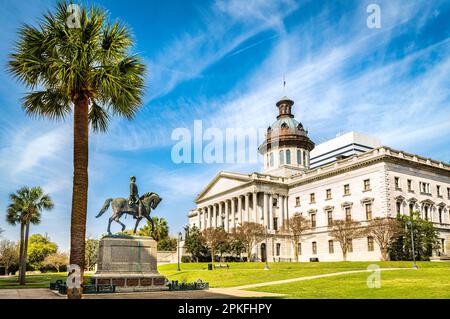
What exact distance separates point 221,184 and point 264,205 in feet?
46.7

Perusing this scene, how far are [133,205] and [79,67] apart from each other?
11.6 meters

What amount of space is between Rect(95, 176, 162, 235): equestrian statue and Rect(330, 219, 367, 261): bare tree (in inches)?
1666

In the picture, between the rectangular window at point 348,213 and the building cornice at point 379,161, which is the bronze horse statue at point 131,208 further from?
the rectangular window at point 348,213

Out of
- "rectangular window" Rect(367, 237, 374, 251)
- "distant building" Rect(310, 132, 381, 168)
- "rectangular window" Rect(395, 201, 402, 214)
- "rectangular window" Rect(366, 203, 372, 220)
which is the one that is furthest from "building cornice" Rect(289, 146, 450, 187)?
"distant building" Rect(310, 132, 381, 168)

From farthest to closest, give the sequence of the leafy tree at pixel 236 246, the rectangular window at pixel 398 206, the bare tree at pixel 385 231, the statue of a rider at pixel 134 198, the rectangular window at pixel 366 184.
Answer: the leafy tree at pixel 236 246
the rectangular window at pixel 366 184
the rectangular window at pixel 398 206
the bare tree at pixel 385 231
the statue of a rider at pixel 134 198

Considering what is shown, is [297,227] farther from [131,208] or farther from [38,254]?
[38,254]

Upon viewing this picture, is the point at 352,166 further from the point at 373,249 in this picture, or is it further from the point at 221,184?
the point at 221,184

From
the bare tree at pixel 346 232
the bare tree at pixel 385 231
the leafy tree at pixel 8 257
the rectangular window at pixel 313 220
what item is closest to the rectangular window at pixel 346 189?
the bare tree at pixel 346 232

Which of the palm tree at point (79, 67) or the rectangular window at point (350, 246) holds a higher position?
the palm tree at point (79, 67)

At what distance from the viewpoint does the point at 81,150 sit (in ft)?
52.1

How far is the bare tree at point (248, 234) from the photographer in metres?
70.4

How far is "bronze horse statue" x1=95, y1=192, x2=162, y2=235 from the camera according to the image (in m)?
24.9
